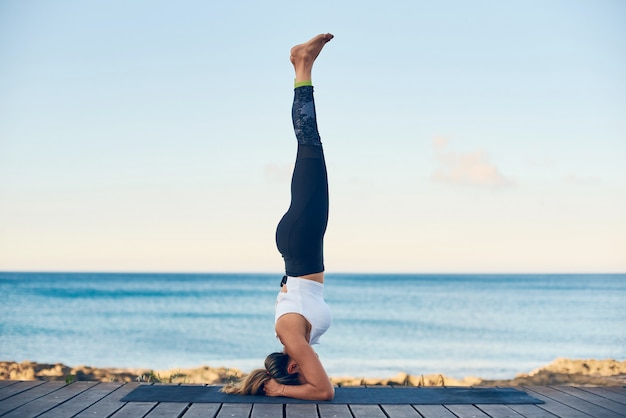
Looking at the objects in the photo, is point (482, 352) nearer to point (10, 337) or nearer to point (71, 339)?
point (71, 339)

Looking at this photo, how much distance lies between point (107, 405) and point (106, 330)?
798 inches

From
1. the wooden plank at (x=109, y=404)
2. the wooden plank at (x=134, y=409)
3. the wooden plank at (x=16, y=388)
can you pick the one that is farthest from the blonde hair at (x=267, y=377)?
the wooden plank at (x=16, y=388)

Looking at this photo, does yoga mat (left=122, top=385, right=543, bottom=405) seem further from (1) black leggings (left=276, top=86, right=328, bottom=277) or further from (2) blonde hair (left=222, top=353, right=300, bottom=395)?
(1) black leggings (left=276, top=86, right=328, bottom=277)

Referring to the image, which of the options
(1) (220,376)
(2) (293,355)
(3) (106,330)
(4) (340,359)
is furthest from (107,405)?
(3) (106,330)

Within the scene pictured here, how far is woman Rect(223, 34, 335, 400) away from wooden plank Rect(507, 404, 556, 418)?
3.43ft

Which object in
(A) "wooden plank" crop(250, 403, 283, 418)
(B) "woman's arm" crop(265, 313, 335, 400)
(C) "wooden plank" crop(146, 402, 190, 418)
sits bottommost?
(C) "wooden plank" crop(146, 402, 190, 418)

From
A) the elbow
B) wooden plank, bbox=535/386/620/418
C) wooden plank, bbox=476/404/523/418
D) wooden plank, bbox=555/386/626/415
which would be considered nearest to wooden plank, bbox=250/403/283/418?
the elbow

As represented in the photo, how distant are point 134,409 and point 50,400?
0.59 meters

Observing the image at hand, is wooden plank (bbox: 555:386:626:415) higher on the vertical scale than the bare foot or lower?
lower

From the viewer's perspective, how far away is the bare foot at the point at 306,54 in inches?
161

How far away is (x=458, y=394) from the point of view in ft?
14.0

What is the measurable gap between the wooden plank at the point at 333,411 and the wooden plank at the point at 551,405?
1128mm

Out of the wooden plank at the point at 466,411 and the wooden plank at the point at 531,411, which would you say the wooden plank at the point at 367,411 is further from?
the wooden plank at the point at 531,411

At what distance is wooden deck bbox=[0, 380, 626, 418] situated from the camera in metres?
3.60
